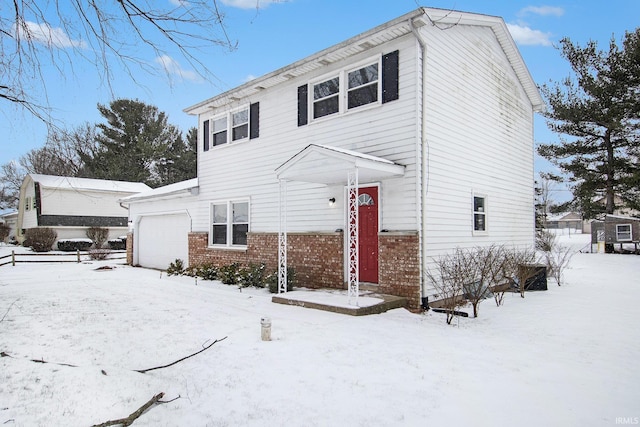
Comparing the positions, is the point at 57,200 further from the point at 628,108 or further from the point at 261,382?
the point at 628,108

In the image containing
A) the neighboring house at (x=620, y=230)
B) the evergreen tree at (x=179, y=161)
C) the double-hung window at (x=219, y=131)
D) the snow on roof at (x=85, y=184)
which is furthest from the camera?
the evergreen tree at (x=179, y=161)

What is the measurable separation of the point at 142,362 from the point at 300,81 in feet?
26.6

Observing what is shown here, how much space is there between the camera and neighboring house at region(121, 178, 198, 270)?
14938 millimetres

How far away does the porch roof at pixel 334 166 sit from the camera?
7613 millimetres

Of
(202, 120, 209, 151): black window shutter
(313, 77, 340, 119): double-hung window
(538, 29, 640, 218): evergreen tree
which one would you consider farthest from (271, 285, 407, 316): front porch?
(538, 29, 640, 218): evergreen tree

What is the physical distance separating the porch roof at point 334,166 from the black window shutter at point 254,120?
344cm

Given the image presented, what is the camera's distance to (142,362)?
16.5 feet

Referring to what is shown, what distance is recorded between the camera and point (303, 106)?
10.6m

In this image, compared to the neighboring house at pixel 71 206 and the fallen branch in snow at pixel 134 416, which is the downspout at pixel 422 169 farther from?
the neighboring house at pixel 71 206

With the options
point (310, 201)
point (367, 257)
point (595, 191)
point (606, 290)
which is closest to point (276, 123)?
point (310, 201)

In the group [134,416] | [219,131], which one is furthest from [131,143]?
[134,416]

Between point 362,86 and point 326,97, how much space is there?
1174 mm

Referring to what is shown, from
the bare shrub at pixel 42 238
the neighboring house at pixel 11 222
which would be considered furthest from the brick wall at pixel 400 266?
the neighboring house at pixel 11 222

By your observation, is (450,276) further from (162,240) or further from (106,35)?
(162,240)
